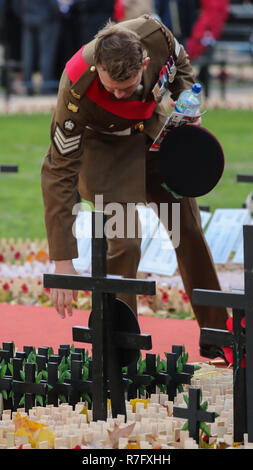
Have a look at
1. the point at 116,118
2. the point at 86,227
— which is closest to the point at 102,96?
the point at 116,118

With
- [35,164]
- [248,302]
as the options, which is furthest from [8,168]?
[35,164]

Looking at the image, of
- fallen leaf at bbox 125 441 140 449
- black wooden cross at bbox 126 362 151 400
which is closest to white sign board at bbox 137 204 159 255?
black wooden cross at bbox 126 362 151 400

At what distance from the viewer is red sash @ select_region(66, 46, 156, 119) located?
459 centimetres

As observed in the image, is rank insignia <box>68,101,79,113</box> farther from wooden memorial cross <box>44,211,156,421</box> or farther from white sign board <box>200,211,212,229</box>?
white sign board <box>200,211,212,229</box>

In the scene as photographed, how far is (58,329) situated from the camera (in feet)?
19.9

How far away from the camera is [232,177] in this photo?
1228 cm

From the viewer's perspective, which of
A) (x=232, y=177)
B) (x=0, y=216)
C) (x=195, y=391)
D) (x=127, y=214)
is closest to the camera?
(x=195, y=391)

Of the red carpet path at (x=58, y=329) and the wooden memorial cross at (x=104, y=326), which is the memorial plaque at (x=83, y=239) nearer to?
the red carpet path at (x=58, y=329)

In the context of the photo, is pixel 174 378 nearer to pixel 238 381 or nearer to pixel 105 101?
pixel 238 381

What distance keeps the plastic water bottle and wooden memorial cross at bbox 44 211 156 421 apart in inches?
39.1

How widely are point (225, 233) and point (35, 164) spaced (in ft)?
19.2

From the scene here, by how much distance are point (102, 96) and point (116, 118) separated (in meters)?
0.18

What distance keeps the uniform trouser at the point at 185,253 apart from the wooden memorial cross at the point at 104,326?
2.87 ft
